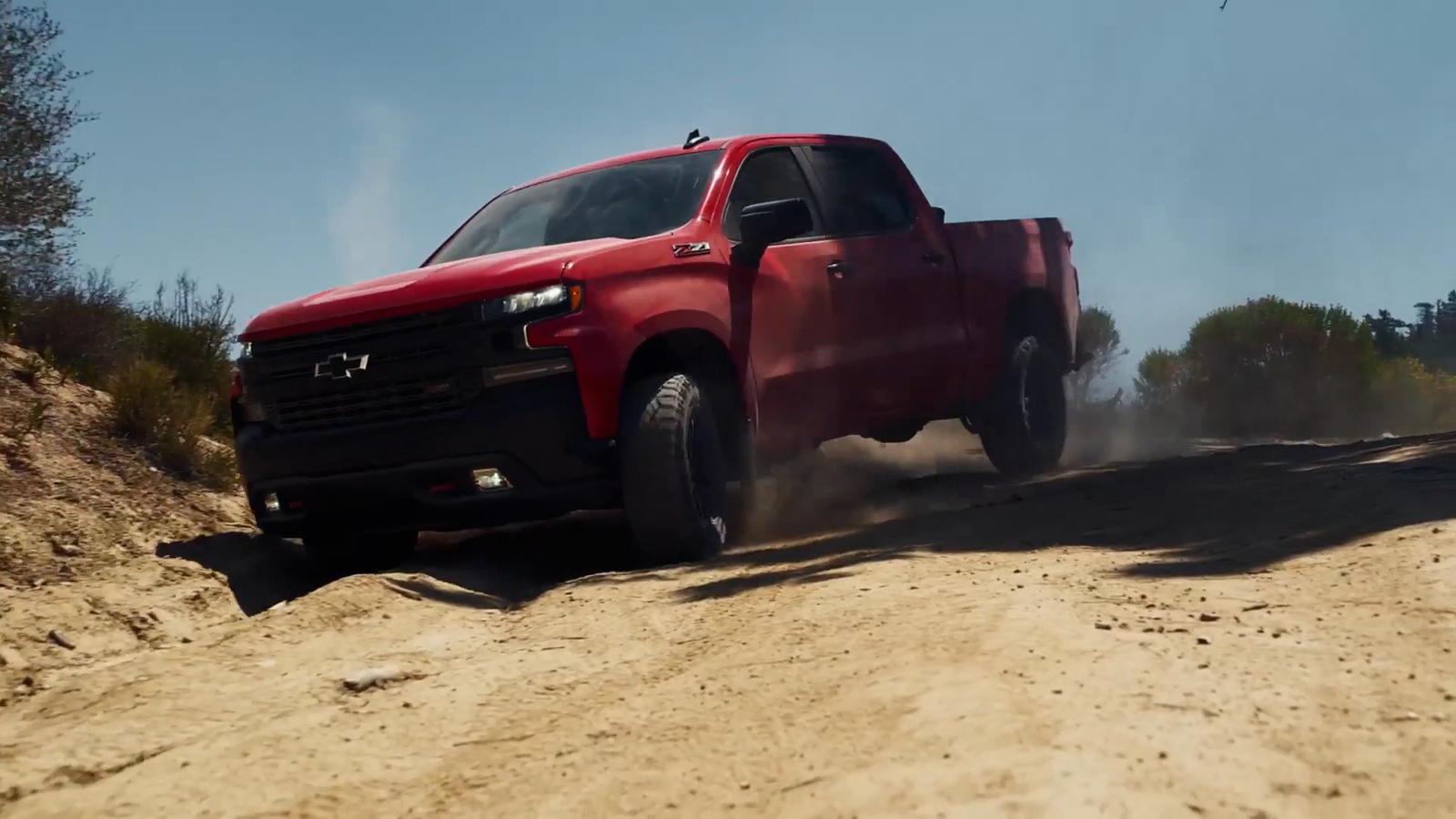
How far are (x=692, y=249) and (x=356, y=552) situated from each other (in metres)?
2.14

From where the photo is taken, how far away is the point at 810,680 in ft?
11.6

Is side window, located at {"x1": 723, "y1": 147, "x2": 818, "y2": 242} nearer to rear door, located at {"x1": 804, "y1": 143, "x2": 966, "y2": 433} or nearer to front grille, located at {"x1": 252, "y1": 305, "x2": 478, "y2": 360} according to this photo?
rear door, located at {"x1": 804, "y1": 143, "x2": 966, "y2": 433}

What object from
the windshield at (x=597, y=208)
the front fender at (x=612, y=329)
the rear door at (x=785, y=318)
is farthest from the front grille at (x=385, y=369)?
the rear door at (x=785, y=318)

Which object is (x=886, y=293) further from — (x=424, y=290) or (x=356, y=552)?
(x=356, y=552)

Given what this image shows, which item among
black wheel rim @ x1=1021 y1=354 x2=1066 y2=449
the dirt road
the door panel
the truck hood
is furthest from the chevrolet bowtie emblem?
black wheel rim @ x1=1021 y1=354 x2=1066 y2=449

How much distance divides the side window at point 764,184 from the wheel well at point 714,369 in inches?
22.9

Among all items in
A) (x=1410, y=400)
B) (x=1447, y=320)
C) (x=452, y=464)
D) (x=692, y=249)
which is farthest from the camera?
(x=1447, y=320)

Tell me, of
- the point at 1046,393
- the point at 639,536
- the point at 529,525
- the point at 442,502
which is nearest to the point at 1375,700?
the point at 639,536

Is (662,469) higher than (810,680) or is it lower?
higher

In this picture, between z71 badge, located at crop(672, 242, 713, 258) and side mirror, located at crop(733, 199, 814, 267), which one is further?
side mirror, located at crop(733, 199, 814, 267)

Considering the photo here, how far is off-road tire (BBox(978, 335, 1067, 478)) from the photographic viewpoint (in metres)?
8.38

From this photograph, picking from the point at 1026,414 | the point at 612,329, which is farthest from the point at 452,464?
the point at 1026,414

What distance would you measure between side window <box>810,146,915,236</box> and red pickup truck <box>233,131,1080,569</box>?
2 cm

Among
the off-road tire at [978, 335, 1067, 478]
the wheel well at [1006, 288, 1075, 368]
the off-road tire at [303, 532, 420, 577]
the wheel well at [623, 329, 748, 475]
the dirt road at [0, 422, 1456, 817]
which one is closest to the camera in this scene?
the dirt road at [0, 422, 1456, 817]
